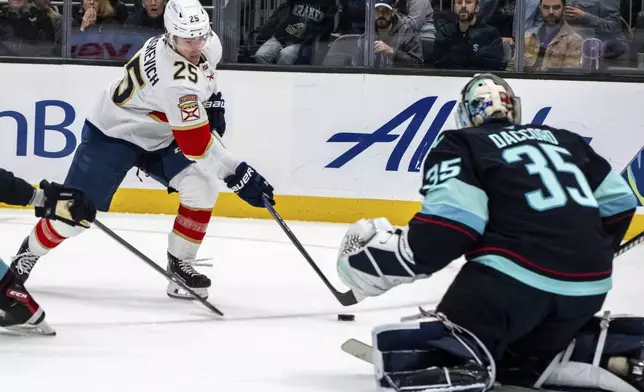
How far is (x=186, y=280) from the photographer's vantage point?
12.8 ft

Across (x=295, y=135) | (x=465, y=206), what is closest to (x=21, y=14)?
(x=295, y=135)

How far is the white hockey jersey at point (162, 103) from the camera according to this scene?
3.58 meters

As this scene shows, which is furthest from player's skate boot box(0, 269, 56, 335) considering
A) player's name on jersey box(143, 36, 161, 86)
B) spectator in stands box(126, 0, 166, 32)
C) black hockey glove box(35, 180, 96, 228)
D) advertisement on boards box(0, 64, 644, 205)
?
spectator in stands box(126, 0, 166, 32)

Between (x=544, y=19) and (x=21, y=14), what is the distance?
2.89 meters

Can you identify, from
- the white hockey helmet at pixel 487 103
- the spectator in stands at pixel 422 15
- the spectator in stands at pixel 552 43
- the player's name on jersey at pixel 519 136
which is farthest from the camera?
the spectator in stands at pixel 422 15

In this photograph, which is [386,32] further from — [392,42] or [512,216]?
[512,216]

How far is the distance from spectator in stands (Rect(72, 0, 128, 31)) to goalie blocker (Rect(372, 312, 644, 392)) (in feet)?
13.6

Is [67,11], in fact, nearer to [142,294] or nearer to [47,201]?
[142,294]

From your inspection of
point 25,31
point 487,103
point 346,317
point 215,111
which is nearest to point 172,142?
point 215,111

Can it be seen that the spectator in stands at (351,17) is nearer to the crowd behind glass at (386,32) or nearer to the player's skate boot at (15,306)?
the crowd behind glass at (386,32)

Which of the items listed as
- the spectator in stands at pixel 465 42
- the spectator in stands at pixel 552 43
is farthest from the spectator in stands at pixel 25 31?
the spectator in stands at pixel 552 43

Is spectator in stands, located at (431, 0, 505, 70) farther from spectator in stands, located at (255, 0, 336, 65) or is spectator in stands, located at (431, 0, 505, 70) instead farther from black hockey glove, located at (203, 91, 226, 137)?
black hockey glove, located at (203, 91, 226, 137)

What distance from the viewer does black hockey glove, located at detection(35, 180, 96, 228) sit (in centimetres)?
300

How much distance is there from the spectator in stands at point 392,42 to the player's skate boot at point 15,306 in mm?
3080
